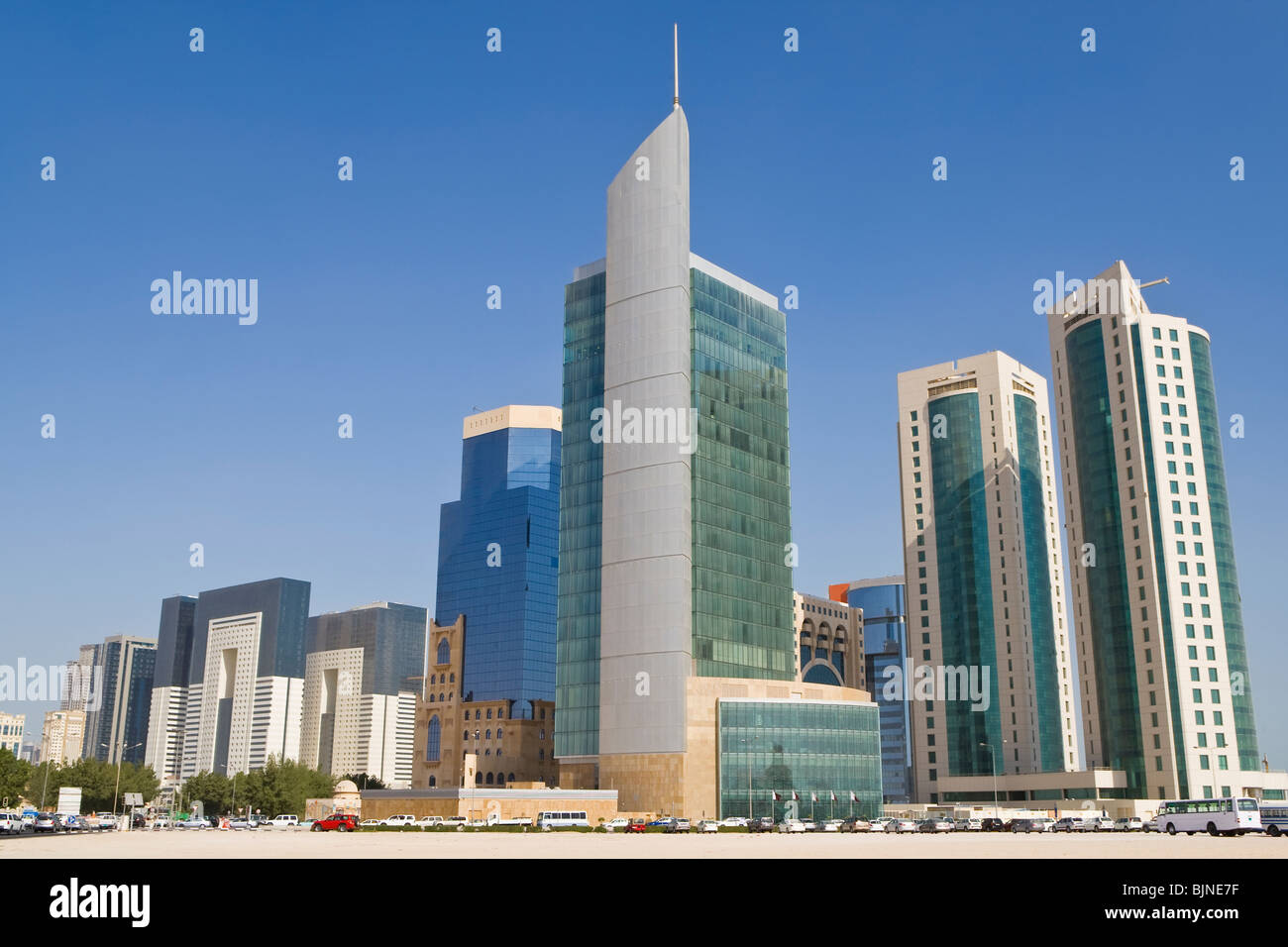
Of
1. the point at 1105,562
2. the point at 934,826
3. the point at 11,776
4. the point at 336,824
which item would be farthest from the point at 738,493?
the point at 11,776

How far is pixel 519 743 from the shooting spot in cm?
19112

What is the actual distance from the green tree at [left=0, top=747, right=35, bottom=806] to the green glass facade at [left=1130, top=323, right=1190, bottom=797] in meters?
162

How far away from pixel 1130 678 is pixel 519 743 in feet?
331

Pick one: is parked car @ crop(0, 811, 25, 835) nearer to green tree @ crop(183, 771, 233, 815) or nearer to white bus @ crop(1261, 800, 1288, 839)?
white bus @ crop(1261, 800, 1288, 839)

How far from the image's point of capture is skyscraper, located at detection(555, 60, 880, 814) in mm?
124000

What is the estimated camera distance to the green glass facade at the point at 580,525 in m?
132

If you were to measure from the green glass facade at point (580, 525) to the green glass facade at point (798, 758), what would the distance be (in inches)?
675

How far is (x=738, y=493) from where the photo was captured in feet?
455

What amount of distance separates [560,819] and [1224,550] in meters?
118

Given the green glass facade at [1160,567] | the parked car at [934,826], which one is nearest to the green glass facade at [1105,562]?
the green glass facade at [1160,567]
